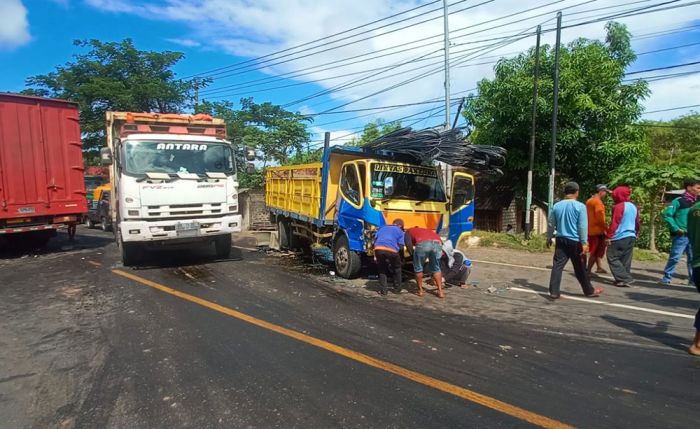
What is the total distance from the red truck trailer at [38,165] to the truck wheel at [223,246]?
14.7 feet

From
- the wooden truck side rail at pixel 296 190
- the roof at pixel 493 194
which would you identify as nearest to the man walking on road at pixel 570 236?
the wooden truck side rail at pixel 296 190

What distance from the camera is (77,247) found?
13.6 m

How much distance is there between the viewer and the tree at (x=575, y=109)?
1477 centimetres

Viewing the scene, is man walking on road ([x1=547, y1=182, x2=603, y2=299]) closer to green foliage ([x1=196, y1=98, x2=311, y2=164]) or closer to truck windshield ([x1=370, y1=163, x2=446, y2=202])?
truck windshield ([x1=370, y1=163, x2=446, y2=202])

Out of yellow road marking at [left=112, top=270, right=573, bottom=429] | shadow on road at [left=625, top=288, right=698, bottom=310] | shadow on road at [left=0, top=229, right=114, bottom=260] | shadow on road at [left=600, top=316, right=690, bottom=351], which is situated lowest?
shadow on road at [left=0, top=229, right=114, bottom=260]

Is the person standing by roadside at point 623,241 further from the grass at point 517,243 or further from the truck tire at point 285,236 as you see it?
the truck tire at point 285,236

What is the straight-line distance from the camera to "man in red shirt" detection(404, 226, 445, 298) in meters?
7.11

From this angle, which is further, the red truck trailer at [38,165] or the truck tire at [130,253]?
the red truck trailer at [38,165]

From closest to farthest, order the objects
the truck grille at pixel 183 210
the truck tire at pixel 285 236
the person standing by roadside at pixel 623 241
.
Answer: the person standing by roadside at pixel 623 241, the truck grille at pixel 183 210, the truck tire at pixel 285 236

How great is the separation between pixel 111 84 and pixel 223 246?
18768 mm

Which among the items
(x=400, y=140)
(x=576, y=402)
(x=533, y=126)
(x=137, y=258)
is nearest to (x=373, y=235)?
(x=400, y=140)

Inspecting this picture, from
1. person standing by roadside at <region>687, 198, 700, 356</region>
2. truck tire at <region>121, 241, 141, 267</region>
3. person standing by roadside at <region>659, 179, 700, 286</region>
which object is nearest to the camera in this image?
person standing by roadside at <region>687, 198, 700, 356</region>

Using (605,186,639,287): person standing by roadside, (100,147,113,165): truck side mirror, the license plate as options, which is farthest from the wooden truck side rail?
(605,186,639,287): person standing by roadside

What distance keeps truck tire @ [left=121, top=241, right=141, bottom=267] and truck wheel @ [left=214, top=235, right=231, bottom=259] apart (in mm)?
1644
